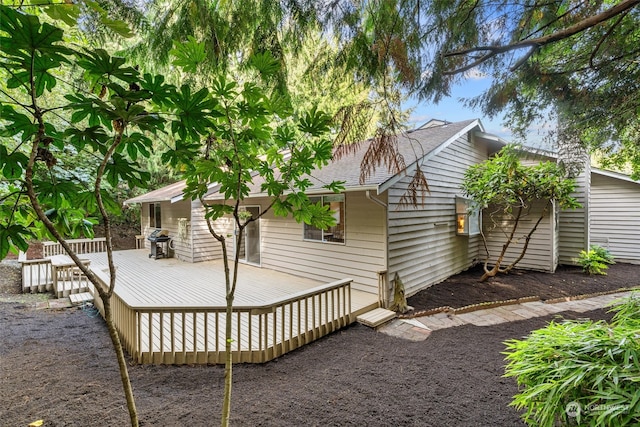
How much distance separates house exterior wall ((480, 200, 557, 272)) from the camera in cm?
831

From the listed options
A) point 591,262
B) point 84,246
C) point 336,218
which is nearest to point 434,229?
point 336,218

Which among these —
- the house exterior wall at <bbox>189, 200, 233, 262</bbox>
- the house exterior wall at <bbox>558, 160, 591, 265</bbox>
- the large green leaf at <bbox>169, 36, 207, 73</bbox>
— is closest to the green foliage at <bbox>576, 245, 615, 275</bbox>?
the house exterior wall at <bbox>558, 160, 591, 265</bbox>

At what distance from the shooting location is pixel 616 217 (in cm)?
1016

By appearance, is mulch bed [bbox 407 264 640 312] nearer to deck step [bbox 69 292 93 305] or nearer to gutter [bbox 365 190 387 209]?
gutter [bbox 365 190 387 209]

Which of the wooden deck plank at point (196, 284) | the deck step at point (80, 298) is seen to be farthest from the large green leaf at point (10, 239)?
the deck step at point (80, 298)

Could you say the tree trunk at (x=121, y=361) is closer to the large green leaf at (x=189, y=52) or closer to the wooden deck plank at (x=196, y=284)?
the large green leaf at (x=189, y=52)

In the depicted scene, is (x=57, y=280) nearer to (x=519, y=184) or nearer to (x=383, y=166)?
(x=383, y=166)

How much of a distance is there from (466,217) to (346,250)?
12.0ft

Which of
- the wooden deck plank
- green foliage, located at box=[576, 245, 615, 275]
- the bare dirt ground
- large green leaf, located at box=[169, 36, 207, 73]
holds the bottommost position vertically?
the bare dirt ground

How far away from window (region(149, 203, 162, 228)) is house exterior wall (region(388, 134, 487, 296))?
1025 centimetres

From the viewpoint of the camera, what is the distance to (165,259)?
10531mm

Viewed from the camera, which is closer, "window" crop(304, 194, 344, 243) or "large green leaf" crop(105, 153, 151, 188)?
"large green leaf" crop(105, 153, 151, 188)

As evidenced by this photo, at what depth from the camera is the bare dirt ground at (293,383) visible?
8.60 feet

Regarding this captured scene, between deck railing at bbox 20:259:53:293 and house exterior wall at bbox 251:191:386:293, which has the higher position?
house exterior wall at bbox 251:191:386:293
